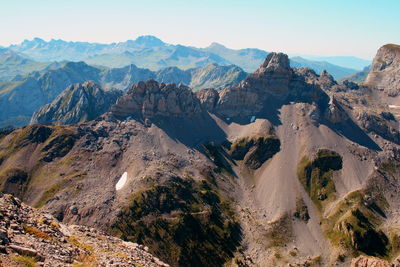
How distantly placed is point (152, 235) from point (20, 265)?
485ft

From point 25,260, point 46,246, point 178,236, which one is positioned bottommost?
point 178,236

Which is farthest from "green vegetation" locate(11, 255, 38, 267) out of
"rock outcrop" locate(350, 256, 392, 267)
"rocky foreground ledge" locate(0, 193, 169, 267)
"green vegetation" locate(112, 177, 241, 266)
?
"rock outcrop" locate(350, 256, 392, 267)

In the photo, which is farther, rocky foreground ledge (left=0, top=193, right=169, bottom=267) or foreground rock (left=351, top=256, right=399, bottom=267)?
foreground rock (left=351, top=256, right=399, bottom=267)

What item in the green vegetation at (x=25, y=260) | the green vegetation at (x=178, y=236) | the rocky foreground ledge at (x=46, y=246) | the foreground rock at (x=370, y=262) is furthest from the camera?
the green vegetation at (x=178, y=236)

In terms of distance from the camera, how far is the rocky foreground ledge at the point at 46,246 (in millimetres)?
46334

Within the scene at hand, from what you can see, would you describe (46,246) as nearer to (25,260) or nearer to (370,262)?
(25,260)

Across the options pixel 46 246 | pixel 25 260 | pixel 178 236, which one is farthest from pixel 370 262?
pixel 25 260

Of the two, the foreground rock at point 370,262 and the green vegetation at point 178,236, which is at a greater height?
the foreground rock at point 370,262

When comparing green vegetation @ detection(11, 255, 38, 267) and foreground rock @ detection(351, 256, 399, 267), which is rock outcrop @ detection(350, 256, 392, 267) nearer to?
foreground rock @ detection(351, 256, 399, 267)

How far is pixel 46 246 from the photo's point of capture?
52.5 metres

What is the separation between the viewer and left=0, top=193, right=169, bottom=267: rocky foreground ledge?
46334mm

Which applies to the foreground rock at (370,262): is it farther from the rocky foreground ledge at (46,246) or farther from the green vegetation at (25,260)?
the green vegetation at (25,260)

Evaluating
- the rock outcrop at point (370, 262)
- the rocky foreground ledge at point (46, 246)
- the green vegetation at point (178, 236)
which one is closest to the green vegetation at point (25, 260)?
the rocky foreground ledge at point (46, 246)

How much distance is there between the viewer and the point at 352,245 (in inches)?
7520
